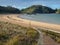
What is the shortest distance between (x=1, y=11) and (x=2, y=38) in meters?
97.4

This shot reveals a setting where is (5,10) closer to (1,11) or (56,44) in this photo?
(1,11)

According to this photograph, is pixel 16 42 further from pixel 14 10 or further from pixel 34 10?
A: pixel 34 10

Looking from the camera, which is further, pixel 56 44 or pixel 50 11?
pixel 50 11

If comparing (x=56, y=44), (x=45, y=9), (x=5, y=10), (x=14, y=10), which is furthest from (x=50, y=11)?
(x=56, y=44)

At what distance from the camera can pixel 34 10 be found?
529 feet

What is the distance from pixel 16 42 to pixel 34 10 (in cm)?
15226

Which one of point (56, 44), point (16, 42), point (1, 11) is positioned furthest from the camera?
point (1, 11)

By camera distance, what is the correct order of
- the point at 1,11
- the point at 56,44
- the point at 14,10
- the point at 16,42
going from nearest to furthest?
the point at 16,42 → the point at 56,44 → the point at 1,11 → the point at 14,10

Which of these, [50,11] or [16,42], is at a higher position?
[16,42]

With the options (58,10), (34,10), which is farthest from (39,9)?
(58,10)

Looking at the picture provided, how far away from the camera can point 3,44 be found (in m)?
9.77

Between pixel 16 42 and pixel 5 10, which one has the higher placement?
pixel 16 42

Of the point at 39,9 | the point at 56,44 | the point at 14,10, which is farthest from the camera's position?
the point at 39,9

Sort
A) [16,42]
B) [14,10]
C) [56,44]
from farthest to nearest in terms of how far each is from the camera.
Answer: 1. [14,10]
2. [56,44]
3. [16,42]
